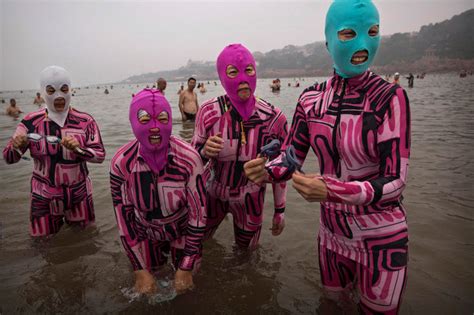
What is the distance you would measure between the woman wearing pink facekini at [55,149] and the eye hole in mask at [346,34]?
2885mm

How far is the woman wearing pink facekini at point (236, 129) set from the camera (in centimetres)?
292

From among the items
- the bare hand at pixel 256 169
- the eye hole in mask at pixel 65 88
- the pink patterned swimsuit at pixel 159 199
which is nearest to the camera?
the bare hand at pixel 256 169

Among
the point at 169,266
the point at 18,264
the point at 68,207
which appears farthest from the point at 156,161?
the point at 18,264

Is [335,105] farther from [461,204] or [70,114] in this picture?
[461,204]

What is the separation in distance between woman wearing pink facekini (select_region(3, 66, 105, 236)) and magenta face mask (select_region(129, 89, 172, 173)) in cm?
138

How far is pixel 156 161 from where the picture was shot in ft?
8.38

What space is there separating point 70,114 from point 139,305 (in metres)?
2.33

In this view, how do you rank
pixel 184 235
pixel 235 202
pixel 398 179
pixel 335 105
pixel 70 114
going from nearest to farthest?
pixel 398 179 < pixel 335 105 < pixel 184 235 < pixel 235 202 < pixel 70 114

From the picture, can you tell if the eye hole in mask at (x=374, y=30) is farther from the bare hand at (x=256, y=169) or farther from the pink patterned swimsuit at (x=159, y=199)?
the pink patterned swimsuit at (x=159, y=199)

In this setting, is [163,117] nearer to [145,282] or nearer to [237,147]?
[237,147]

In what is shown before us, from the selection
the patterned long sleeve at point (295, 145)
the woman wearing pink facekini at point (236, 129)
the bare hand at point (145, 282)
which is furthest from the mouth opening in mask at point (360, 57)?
the bare hand at point (145, 282)

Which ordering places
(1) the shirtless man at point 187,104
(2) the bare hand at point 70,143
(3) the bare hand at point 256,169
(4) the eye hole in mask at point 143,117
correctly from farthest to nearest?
1. (1) the shirtless man at point 187,104
2. (2) the bare hand at point 70,143
3. (4) the eye hole in mask at point 143,117
4. (3) the bare hand at point 256,169

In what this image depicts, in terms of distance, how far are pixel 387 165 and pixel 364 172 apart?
0.62ft

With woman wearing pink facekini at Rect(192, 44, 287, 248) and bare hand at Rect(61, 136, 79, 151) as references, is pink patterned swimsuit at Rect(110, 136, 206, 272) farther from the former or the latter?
bare hand at Rect(61, 136, 79, 151)
